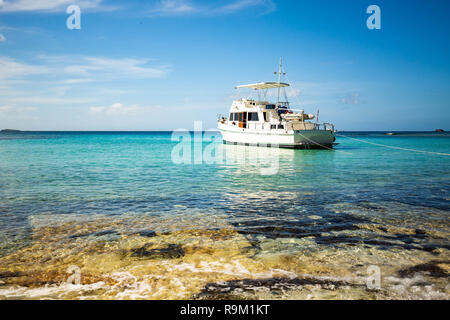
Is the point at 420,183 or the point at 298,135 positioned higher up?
the point at 298,135

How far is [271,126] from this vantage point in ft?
112

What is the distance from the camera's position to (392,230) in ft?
19.5

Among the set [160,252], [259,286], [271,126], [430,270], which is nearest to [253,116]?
[271,126]

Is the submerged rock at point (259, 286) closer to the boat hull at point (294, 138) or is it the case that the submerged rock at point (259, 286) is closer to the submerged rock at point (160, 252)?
the submerged rock at point (160, 252)

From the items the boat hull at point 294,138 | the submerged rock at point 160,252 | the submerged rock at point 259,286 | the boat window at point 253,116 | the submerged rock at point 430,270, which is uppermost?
the boat window at point 253,116

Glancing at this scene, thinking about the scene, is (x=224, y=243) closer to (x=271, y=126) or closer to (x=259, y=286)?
(x=259, y=286)

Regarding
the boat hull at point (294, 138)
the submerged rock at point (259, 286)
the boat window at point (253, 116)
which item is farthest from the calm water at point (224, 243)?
the boat window at point (253, 116)

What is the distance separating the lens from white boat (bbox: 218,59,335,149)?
31906 millimetres

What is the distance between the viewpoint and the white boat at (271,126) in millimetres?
31906

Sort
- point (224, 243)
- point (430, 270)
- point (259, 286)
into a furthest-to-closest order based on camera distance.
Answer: point (224, 243) → point (430, 270) → point (259, 286)
